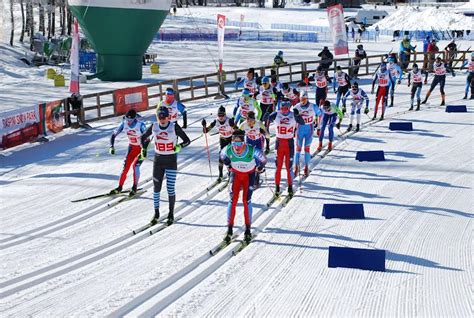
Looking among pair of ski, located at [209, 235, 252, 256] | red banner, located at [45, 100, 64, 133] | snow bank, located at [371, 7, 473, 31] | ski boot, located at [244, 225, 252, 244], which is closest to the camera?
pair of ski, located at [209, 235, 252, 256]

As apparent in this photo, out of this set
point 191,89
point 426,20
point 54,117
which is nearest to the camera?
point 54,117

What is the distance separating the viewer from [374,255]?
31.2 ft

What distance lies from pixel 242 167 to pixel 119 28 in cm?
2595

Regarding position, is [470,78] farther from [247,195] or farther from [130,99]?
[247,195]

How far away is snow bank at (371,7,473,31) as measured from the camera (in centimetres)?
7056

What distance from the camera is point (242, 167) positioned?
1087cm

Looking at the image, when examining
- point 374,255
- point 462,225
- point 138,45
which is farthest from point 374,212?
point 138,45

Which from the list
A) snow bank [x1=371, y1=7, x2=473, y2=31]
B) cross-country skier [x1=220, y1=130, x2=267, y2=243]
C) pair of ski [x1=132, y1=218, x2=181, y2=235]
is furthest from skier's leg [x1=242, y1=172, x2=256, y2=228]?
snow bank [x1=371, y1=7, x2=473, y2=31]

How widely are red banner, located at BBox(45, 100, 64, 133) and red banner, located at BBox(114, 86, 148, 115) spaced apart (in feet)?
10.8

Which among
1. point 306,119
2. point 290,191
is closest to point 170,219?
point 290,191

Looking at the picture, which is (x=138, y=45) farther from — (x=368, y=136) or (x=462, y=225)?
(x=462, y=225)

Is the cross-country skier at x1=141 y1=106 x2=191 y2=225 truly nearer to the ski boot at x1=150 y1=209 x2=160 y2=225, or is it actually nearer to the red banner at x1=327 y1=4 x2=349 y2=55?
the ski boot at x1=150 y1=209 x2=160 y2=225

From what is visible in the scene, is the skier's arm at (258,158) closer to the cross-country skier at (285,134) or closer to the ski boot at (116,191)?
the cross-country skier at (285,134)

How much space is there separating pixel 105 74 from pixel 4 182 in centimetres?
2192
